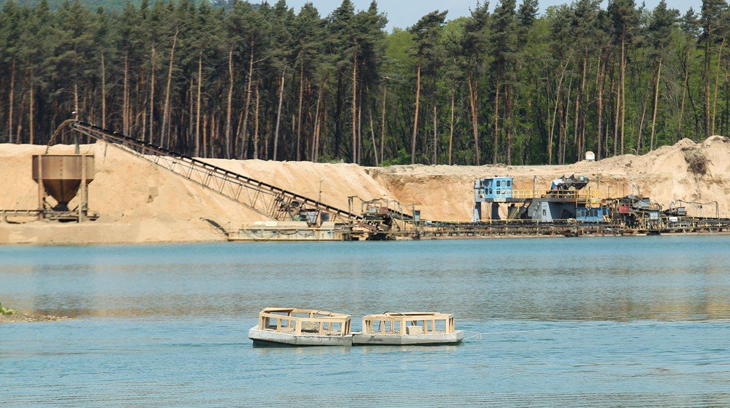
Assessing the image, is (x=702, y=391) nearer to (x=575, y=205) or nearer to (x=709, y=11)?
(x=575, y=205)

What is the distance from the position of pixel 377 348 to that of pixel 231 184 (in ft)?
267

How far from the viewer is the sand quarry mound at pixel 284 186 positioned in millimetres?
112312

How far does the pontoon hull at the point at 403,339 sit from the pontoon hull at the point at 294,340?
0.44 metres

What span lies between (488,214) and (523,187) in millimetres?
5135

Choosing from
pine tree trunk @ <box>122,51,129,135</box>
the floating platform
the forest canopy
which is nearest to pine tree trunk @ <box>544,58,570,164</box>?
the forest canopy

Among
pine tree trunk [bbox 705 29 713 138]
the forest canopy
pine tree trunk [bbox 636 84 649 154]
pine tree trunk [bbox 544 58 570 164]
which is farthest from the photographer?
pine tree trunk [bbox 636 84 649 154]

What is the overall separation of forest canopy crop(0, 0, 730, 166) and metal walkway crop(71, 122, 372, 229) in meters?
10.1

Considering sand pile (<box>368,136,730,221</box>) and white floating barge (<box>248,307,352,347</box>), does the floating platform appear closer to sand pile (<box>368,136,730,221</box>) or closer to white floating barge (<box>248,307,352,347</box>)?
sand pile (<box>368,136,730,221</box>)

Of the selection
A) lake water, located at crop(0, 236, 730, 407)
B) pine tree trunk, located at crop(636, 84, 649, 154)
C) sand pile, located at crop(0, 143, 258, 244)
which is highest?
pine tree trunk, located at crop(636, 84, 649, 154)

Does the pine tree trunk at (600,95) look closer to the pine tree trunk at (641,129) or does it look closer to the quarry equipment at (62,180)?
the pine tree trunk at (641,129)

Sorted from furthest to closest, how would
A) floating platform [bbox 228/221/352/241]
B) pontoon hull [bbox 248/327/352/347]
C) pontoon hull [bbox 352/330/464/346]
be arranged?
1. floating platform [bbox 228/221/352/241]
2. pontoon hull [bbox 248/327/352/347]
3. pontoon hull [bbox 352/330/464/346]

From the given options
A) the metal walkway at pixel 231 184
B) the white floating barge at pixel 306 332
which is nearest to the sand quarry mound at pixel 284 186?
the metal walkway at pixel 231 184

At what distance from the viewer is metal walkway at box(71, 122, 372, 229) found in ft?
383

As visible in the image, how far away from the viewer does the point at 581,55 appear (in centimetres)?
14550
